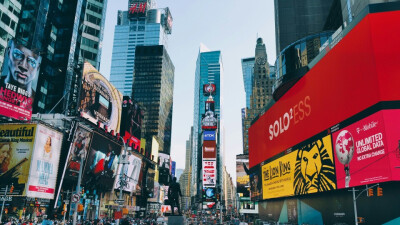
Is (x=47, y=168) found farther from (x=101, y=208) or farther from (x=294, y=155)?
(x=294, y=155)

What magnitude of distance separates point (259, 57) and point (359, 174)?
5606 inches

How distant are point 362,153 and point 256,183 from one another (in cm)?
3274

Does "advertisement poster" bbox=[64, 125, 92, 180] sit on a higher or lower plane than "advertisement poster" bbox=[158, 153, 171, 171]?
lower

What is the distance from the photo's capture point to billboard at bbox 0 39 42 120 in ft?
129

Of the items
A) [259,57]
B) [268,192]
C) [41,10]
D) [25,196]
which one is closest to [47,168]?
[25,196]

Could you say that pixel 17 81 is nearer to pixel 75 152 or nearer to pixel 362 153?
pixel 75 152

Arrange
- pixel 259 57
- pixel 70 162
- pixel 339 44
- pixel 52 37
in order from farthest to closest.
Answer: pixel 259 57 < pixel 52 37 < pixel 70 162 < pixel 339 44

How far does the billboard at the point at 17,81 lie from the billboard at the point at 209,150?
175ft

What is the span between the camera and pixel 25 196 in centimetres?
4175

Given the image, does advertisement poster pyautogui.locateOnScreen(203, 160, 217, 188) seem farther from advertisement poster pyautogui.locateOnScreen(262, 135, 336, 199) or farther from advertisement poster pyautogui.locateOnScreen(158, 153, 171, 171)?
advertisement poster pyautogui.locateOnScreen(158, 153, 171, 171)

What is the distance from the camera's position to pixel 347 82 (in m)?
26.9

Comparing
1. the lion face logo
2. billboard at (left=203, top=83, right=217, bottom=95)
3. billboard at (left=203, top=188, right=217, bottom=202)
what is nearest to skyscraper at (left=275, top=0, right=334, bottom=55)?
billboard at (left=203, top=83, right=217, bottom=95)

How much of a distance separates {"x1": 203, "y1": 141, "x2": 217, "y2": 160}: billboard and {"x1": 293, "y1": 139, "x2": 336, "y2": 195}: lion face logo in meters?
52.6

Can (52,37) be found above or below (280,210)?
above
